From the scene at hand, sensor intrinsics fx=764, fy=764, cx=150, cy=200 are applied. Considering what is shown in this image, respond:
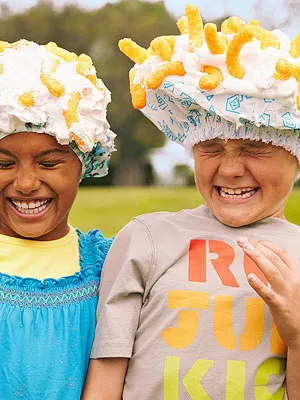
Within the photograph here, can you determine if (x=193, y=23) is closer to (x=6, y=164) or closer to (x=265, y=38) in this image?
(x=265, y=38)

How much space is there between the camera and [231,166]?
8.22 ft

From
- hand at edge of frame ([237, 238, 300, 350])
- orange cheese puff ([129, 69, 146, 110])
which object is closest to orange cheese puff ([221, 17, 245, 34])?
orange cheese puff ([129, 69, 146, 110])

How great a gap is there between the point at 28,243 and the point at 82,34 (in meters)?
33.2

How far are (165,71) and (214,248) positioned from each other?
61 centimetres

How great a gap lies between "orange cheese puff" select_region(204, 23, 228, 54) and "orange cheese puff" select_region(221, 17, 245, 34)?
3.7 inches

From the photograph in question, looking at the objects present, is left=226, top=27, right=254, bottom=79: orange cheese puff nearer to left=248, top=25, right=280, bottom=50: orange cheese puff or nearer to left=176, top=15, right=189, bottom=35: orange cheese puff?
left=248, top=25, right=280, bottom=50: orange cheese puff

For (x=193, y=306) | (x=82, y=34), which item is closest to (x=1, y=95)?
(x=193, y=306)

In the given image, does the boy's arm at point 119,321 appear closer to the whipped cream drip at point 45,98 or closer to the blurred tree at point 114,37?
the whipped cream drip at point 45,98

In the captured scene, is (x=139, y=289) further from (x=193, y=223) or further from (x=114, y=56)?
Result: (x=114, y=56)

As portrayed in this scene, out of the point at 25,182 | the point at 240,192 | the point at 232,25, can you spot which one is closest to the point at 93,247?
the point at 25,182

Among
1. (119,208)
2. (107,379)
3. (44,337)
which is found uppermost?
(44,337)

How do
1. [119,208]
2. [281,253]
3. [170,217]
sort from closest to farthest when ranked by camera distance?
[281,253]
[170,217]
[119,208]

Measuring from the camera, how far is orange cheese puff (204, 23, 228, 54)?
239cm

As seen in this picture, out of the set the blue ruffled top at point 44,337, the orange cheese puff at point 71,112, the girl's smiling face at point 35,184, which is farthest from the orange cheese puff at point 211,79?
the blue ruffled top at point 44,337
